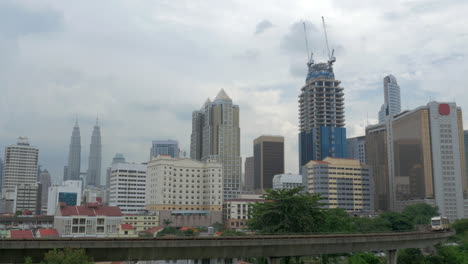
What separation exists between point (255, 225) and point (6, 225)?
153772 mm

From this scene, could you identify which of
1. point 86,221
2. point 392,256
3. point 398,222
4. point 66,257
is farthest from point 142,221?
point 66,257

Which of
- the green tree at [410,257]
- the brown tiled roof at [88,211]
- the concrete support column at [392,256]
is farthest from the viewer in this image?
the brown tiled roof at [88,211]

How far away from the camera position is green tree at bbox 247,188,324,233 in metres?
72.2

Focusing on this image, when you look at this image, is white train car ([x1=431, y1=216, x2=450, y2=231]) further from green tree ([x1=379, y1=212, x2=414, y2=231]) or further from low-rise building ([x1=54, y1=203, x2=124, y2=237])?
low-rise building ([x1=54, y1=203, x2=124, y2=237])

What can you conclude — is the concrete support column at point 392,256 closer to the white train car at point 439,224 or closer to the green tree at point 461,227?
the white train car at point 439,224

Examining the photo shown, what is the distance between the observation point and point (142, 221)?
185m

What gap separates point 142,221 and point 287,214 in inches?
4877

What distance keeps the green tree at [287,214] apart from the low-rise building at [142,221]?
369ft

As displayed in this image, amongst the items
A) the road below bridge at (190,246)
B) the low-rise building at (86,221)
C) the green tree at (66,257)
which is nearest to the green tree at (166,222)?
→ the low-rise building at (86,221)

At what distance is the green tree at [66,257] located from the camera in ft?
131

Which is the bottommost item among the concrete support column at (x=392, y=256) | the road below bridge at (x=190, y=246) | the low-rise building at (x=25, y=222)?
the low-rise building at (x=25, y=222)

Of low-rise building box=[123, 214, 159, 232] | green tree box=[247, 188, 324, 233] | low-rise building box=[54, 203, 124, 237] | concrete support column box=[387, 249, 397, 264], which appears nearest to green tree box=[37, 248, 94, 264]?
green tree box=[247, 188, 324, 233]

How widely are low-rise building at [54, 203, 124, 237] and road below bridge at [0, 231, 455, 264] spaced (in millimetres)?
68318

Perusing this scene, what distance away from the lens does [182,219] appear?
651 feet
